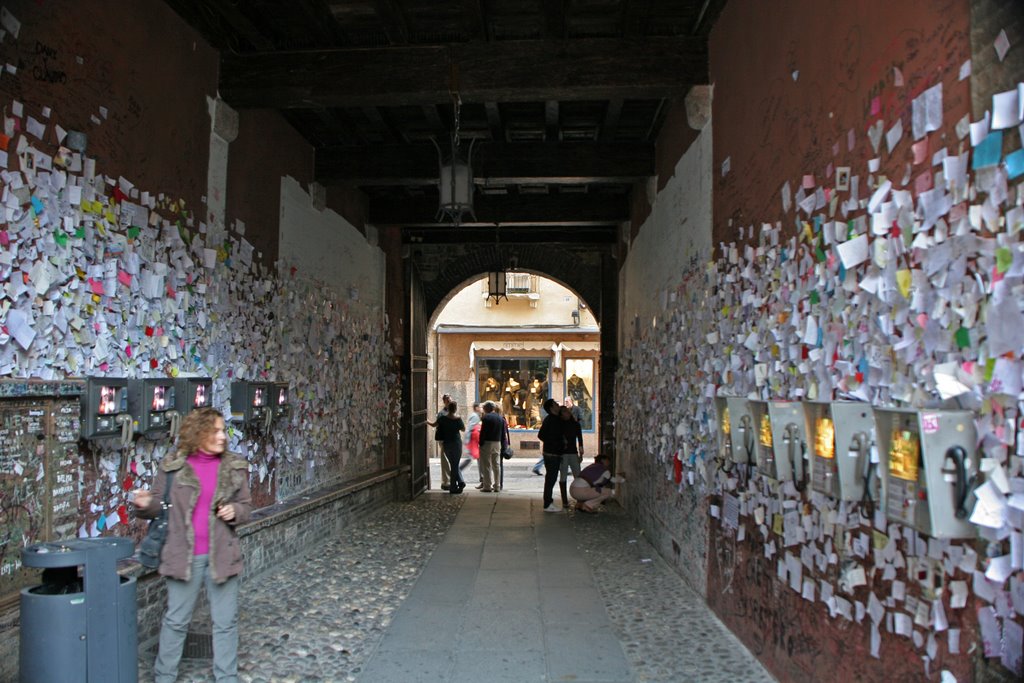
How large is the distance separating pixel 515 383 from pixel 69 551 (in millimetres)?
18609

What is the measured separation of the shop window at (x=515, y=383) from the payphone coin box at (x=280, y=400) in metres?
14.4

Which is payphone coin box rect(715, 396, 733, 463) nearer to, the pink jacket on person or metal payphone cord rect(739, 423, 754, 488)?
metal payphone cord rect(739, 423, 754, 488)

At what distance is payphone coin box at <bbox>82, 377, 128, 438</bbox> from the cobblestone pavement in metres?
1.23

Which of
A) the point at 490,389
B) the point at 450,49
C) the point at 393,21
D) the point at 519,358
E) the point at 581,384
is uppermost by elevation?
the point at 393,21

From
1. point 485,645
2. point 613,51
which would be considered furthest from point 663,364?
point 485,645

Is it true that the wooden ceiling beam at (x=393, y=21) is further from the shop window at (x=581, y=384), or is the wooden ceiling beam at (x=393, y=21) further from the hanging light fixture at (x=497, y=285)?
the shop window at (x=581, y=384)

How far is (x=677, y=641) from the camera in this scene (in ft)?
16.3

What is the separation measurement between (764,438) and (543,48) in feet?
11.4

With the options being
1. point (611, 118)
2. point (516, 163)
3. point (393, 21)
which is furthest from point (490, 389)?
point (393, 21)

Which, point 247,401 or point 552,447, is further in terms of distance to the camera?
point 552,447

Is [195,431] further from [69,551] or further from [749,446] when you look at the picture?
[749,446]

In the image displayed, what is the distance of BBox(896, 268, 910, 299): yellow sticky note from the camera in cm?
269

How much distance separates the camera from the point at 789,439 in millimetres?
3648

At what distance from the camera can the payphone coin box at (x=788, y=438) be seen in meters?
3.54
